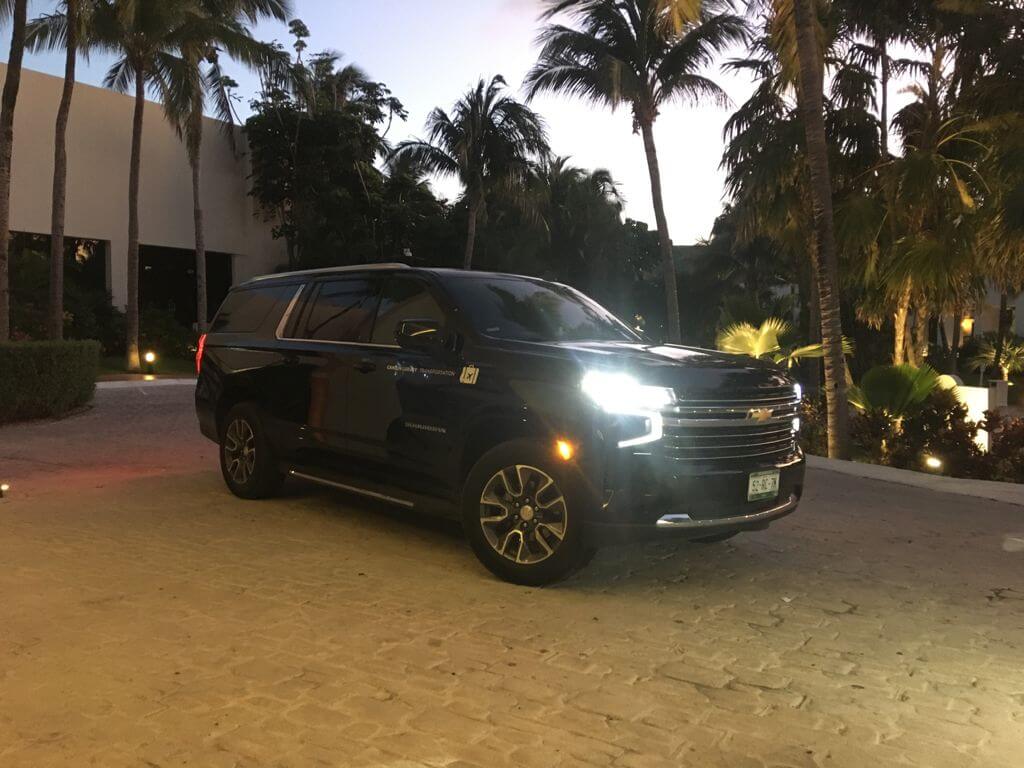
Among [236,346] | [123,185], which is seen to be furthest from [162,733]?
[123,185]

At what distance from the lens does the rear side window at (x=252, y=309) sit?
7039 millimetres

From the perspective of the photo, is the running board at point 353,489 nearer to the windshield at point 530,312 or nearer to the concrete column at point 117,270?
the windshield at point 530,312

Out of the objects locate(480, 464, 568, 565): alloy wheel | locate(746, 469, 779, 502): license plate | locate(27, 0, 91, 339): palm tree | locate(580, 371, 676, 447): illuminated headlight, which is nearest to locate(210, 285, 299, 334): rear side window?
locate(480, 464, 568, 565): alloy wheel

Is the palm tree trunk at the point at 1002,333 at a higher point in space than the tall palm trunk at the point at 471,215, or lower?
lower

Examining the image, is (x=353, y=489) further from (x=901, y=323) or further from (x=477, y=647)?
(x=901, y=323)

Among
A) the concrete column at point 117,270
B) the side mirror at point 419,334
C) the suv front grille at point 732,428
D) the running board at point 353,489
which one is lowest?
the running board at point 353,489

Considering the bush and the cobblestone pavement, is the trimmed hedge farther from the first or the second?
the bush

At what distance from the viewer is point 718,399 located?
486 cm

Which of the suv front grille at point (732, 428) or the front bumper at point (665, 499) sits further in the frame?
the suv front grille at point (732, 428)

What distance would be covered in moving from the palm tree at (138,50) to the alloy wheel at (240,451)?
1491cm

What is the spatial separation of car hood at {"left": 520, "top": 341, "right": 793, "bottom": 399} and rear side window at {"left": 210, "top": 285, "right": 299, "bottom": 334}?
9.05ft

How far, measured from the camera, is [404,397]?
568 centimetres

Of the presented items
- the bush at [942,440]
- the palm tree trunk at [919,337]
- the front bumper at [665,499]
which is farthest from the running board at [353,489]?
the palm tree trunk at [919,337]

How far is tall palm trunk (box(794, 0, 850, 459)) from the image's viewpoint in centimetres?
1167
